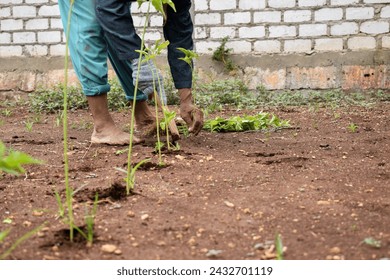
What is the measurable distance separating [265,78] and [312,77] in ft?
1.69

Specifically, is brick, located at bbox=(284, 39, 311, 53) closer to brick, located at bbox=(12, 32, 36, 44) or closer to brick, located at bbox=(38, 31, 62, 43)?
brick, located at bbox=(38, 31, 62, 43)

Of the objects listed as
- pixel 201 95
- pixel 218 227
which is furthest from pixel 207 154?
pixel 201 95

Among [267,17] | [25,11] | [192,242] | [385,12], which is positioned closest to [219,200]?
[192,242]

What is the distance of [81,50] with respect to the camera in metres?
3.53

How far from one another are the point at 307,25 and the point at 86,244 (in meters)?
5.36

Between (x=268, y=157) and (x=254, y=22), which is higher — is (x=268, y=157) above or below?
below

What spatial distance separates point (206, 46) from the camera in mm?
6965

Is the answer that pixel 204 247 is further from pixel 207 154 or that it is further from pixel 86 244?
pixel 207 154

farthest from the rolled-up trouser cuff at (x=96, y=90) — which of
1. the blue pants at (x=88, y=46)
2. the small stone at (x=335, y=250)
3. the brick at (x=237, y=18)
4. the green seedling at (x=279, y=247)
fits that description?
the brick at (x=237, y=18)

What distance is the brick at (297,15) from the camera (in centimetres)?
675

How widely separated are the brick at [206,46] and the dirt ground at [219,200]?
3212 mm

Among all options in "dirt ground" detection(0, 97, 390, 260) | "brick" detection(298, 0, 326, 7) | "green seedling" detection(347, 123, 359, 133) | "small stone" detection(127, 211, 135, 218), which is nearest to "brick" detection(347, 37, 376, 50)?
"brick" detection(298, 0, 326, 7)

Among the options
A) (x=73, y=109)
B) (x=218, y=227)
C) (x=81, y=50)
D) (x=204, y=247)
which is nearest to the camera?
(x=204, y=247)

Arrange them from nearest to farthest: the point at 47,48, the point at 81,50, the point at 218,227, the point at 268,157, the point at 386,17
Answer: the point at 218,227 → the point at 268,157 → the point at 81,50 → the point at 386,17 → the point at 47,48
